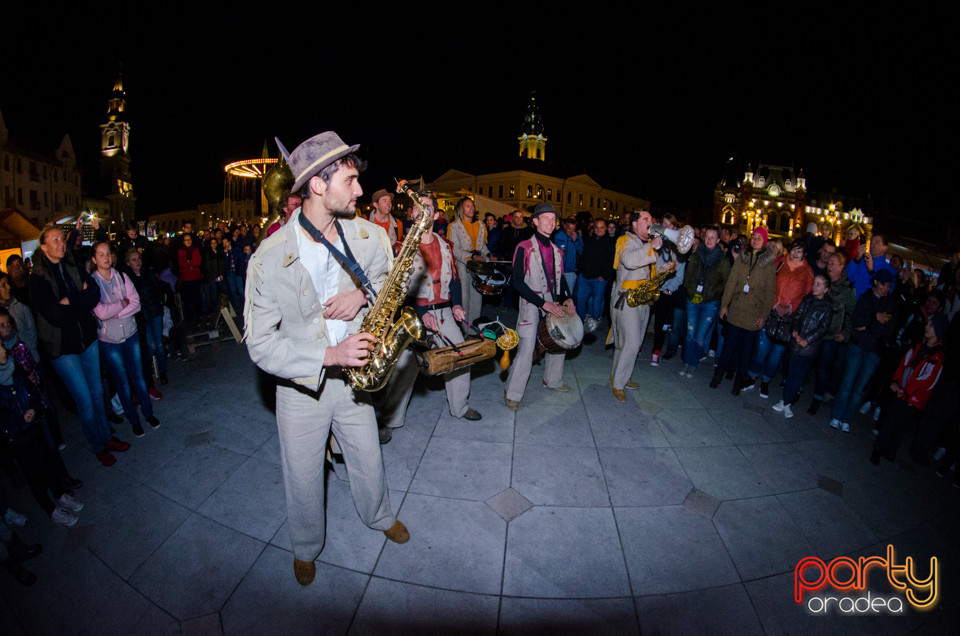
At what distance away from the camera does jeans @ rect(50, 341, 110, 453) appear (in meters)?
4.05

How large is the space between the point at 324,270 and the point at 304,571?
84.2 inches

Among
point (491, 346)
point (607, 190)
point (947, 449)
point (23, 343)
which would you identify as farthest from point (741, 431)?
point (607, 190)

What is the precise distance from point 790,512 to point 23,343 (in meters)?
7.33

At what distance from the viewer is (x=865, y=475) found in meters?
4.21

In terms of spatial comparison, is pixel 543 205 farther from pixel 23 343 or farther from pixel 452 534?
pixel 23 343

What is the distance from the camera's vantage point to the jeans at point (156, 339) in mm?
5910

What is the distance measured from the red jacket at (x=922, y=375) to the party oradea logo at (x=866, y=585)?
195 centimetres

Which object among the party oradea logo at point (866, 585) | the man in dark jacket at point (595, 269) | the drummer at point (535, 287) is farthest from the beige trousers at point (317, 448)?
the man in dark jacket at point (595, 269)

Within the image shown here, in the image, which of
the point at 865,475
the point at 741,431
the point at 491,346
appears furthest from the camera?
the point at 741,431

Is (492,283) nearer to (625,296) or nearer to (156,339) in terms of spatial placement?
(625,296)

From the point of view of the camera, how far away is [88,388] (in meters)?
4.16

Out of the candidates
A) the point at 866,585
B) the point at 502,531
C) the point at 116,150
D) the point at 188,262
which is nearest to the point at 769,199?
the point at 866,585

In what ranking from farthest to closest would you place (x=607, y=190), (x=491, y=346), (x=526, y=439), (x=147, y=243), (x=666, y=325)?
(x=607, y=190)
(x=147, y=243)
(x=666, y=325)
(x=526, y=439)
(x=491, y=346)

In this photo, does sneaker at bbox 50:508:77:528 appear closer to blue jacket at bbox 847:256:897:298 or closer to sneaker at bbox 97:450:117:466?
sneaker at bbox 97:450:117:466
